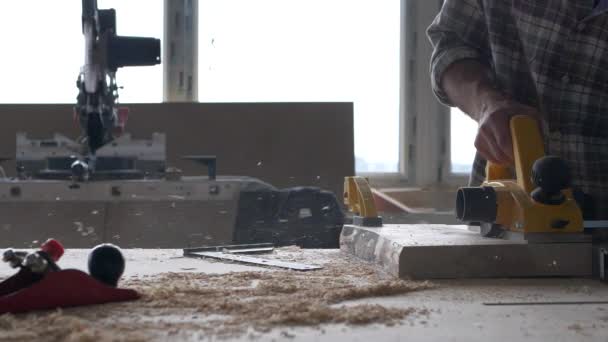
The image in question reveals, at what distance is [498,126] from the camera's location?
0.92 m

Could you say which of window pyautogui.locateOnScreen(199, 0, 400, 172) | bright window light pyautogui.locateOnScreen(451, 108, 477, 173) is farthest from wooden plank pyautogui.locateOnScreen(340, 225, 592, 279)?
bright window light pyautogui.locateOnScreen(451, 108, 477, 173)

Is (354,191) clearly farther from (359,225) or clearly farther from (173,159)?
(173,159)

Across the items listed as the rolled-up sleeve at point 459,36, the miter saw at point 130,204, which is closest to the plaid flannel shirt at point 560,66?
the rolled-up sleeve at point 459,36

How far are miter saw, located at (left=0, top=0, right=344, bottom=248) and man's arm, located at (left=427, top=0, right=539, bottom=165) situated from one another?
850mm

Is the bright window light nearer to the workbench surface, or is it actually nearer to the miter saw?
the miter saw

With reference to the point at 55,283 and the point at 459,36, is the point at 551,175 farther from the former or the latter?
the point at 55,283

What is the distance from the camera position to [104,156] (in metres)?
2.08

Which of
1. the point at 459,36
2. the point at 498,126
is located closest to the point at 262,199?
the point at 459,36

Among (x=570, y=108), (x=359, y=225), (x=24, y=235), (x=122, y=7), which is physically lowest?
(x=24, y=235)

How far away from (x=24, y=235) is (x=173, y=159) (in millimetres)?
723

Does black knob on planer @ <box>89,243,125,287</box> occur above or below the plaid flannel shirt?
below

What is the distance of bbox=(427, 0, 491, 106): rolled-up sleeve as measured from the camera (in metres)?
1.08

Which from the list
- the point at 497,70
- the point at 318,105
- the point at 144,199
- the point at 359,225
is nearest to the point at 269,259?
the point at 359,225

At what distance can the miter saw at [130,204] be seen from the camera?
1823mm
